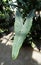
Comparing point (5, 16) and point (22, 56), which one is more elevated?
point (5, 16)

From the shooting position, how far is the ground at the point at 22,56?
2705 mm

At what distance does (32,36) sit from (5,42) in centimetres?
56

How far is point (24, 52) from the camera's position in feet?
9.65

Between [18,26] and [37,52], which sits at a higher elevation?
[18,26]

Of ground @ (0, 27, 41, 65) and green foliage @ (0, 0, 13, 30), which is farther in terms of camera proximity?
green foliage @ (0, 0, 13, 30)

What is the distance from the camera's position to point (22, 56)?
2.85m

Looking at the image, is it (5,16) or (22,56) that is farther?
(5,16)

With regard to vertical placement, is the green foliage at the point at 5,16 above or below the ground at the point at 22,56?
above

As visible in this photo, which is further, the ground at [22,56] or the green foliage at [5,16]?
the green foliage at [5,16]

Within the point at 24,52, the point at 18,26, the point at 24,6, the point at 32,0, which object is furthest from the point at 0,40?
the point at 18,26

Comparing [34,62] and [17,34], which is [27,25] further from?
[34,62]

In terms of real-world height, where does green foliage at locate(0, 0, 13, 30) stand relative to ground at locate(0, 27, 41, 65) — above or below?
above

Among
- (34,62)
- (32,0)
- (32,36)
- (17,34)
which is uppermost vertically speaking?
(32,0)

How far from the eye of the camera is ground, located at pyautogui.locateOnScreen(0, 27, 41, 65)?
2705 millimetres
